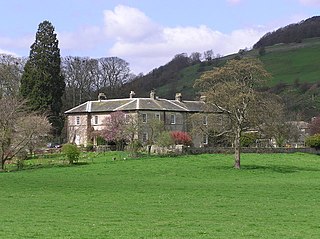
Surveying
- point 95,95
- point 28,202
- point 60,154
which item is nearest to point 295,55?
point 95,95

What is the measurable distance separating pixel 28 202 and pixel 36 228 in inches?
371

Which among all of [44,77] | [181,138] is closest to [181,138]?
[181,138]

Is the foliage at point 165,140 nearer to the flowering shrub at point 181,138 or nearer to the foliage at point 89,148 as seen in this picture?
the flowering shrub at point 181,138

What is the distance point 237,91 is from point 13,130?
22.1 meters

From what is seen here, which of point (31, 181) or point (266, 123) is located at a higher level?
point (266, 123)

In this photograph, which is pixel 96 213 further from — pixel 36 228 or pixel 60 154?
pixel 60 154

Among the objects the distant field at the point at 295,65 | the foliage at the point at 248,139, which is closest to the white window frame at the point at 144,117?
the foliage at the point at 248,139

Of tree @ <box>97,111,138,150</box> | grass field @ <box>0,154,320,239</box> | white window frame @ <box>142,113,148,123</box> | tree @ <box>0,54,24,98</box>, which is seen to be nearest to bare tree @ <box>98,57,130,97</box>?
tree @ <box>0,54,24,98</box>

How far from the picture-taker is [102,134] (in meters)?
79.9

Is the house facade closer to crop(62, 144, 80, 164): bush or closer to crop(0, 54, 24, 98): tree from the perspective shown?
crop(0, 54, 24, 98): tree

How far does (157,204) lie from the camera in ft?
88.0

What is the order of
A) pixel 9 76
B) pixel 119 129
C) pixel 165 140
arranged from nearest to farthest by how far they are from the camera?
pixel 165 140
pixel 119 129
pixel 9 76

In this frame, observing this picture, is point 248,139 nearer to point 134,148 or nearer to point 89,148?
point 134,148

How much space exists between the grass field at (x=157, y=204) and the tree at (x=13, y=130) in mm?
6466
